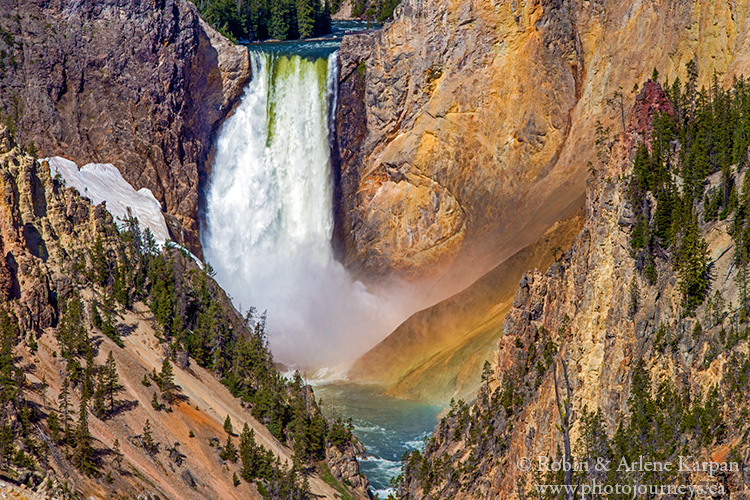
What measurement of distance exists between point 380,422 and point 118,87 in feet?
152

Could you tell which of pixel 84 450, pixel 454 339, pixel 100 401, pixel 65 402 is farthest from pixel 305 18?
pixel 84 450

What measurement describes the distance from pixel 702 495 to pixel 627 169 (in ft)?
77.0

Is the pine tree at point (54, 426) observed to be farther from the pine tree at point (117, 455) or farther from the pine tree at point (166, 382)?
the pine tree at point (166, 382)

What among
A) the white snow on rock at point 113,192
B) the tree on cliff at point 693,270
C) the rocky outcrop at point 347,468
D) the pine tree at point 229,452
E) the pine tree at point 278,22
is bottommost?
the rocky outcrop at point 347,468

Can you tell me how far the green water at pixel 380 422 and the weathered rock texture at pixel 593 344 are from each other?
449 inches

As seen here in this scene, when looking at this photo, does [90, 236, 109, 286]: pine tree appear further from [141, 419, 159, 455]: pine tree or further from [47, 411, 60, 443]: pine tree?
[47, 411, 60, 443]: pine tree

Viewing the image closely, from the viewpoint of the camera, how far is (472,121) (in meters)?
111

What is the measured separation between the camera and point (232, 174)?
120 metres

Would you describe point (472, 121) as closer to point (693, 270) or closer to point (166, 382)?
point (166, 382)

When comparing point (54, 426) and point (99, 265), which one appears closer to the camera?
point (54, 426)

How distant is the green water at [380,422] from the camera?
285 feet

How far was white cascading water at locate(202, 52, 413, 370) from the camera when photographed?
389 ft

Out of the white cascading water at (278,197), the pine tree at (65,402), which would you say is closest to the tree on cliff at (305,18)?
the white cascading water at (278,197)

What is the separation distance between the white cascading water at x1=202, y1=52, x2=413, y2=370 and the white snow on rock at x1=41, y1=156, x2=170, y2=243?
14.1 m
